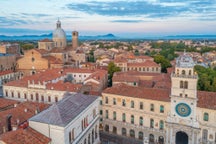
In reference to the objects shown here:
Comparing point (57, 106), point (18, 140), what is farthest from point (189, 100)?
point (18, 140)

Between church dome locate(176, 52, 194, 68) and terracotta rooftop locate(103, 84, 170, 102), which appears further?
terracotta rooftop locate(103, 84, 170, 102)

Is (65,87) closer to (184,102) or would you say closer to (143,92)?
(143,92)

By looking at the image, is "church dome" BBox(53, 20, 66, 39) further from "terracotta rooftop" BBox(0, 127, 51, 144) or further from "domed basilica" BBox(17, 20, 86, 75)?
"terracotta rooftop" BBox(0, 127, 51, 144)

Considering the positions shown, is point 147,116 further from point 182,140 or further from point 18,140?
point 18,140

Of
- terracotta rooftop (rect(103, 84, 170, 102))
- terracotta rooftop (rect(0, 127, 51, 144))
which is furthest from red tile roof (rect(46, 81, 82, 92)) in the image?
terracotta rooftop (rect(0, 127, 51, 144))

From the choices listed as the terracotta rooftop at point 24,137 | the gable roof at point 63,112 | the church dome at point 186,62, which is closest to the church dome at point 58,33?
the gable roof at point 63,112
